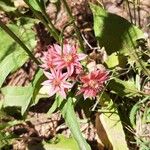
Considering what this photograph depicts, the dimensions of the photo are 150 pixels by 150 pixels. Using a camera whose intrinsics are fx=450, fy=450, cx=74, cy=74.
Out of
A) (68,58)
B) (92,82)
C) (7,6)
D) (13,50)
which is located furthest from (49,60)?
(7,6)

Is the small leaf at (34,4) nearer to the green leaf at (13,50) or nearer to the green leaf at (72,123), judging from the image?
the green leaf at (13,50)

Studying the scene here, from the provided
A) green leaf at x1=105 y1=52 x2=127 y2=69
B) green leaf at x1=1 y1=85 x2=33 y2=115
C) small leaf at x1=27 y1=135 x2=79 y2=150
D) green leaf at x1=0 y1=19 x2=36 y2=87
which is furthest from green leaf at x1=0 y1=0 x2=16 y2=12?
small leaf at x1=27 y1=135 x2=79 y2=150

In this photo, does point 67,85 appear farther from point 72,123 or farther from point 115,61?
point 115,61

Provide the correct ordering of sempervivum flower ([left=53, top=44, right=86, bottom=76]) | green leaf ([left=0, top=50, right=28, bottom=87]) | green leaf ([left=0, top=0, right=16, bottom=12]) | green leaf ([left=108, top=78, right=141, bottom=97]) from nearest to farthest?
sempervivum flower ([left=53, top=44, right=86, bottom=76]), green leaf ([left=0, top=50, right=28, bottom=87]), green leaf ([left=108, top=78, right=141, bottom=97]), green leaf ([left=0, top=0, right=16, bottom=12])

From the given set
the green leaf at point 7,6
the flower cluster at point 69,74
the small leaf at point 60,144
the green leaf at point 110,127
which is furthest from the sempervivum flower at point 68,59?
the green leaf at point 7,6

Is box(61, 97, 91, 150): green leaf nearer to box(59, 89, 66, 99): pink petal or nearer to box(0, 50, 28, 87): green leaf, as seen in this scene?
box(59, 89, 66, 99): pink petal

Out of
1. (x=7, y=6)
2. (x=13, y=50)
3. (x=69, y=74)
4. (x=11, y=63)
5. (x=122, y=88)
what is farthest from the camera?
(x=7, y=6)

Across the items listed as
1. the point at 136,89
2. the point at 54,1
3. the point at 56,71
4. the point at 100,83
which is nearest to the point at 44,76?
the point at 56,71
